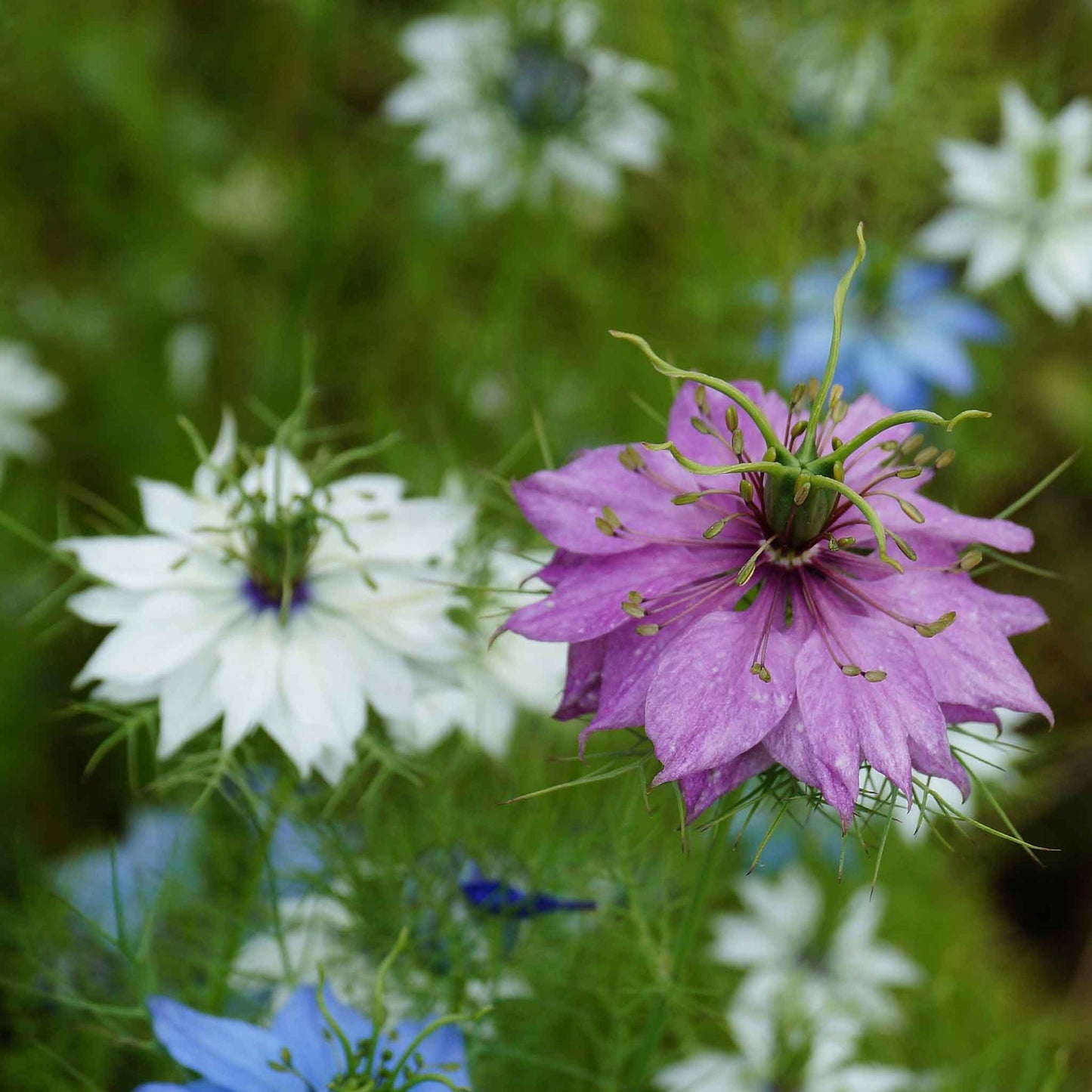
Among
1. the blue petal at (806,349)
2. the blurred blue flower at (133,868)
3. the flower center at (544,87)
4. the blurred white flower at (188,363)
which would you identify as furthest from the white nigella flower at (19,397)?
the blue petal at (806,349)

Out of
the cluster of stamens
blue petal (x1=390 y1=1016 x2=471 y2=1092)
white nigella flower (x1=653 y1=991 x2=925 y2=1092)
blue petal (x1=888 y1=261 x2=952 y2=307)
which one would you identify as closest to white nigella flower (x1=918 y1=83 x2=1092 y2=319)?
blue petal (x1=888 y1=261 x2=952 y2=307)

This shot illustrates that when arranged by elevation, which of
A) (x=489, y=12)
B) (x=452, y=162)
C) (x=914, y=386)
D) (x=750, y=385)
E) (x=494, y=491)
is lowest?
(x=750, y=385)

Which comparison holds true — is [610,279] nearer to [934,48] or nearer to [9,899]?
[934,48]

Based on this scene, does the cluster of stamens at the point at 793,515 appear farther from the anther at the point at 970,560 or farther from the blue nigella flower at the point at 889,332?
the blue nigella flower at the point at 889,332

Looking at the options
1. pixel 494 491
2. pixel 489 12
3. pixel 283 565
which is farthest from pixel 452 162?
pixel 283 565

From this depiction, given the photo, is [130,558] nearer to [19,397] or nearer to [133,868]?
[133,868]

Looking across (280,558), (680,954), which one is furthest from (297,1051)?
(280,558)
